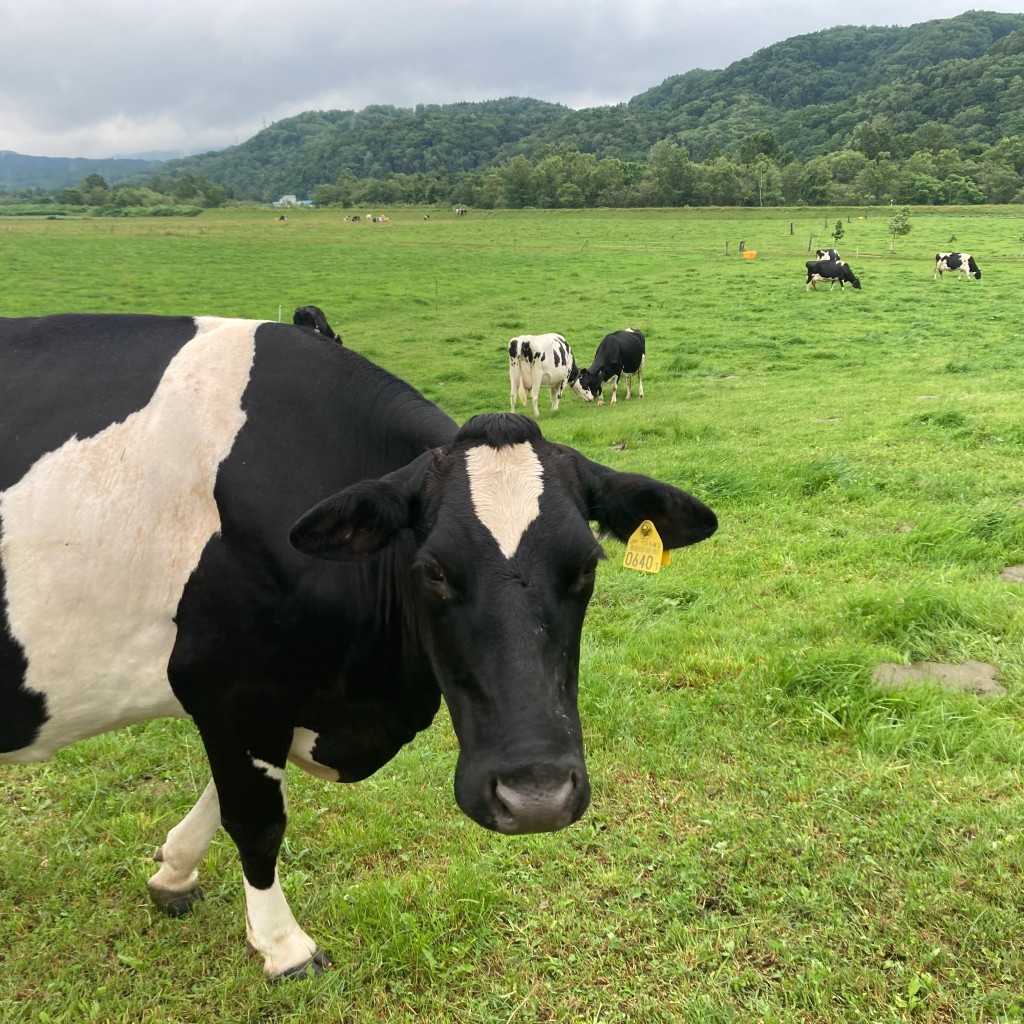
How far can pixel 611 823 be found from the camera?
380 cm

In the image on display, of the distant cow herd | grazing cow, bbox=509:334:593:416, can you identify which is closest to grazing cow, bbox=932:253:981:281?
the distant cow herd

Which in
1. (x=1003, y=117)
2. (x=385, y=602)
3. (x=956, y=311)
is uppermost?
(x=1003, y=117)

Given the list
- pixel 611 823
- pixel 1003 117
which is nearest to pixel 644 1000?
pixel 611 823

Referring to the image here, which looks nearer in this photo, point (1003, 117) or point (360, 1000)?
point (360, 1000)

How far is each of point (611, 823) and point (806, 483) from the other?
5.69 metres

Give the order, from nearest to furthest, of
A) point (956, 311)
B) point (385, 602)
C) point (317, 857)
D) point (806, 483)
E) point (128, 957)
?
point (385, 602), point (128, 957), point (317, 857), point (806, 483), point (956, 311)

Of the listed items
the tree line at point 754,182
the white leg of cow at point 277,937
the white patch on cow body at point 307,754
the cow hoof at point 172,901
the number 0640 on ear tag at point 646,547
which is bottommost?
the cow hoof at point 172,901

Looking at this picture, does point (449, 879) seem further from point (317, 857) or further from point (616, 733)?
point (616, 733)

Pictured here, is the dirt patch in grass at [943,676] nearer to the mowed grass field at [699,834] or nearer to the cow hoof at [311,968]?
the mowed grass field at [699,834]

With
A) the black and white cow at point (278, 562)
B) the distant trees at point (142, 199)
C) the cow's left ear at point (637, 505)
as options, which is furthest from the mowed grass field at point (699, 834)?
the distant trees at point (142, 199)

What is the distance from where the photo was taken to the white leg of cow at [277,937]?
3119 mm

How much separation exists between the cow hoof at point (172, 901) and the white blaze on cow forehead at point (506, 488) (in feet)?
7.69

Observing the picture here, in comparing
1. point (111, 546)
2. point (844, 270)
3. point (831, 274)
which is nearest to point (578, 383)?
point (111, 546)

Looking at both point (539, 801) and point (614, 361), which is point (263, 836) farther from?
point (614, 361)
